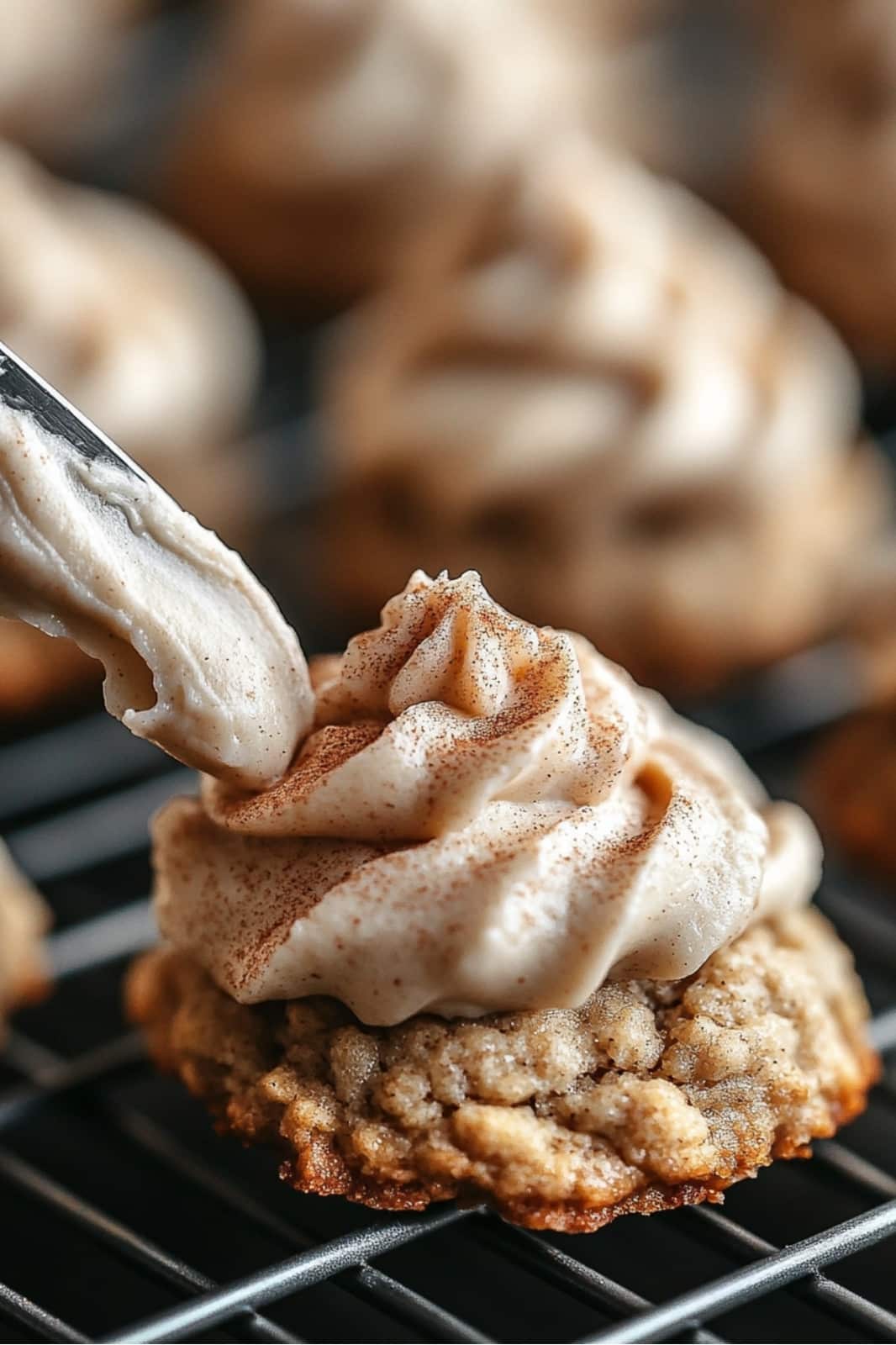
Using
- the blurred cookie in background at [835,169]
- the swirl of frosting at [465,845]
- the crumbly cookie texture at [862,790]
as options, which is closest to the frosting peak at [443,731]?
the swirl of frosting at [465,845]

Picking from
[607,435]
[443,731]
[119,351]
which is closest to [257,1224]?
[443,731]

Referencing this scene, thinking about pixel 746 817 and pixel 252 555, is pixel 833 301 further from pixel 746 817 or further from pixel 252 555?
pixel 746 817

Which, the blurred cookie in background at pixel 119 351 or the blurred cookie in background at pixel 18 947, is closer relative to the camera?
the blurred cookie in background at pixel 18 947

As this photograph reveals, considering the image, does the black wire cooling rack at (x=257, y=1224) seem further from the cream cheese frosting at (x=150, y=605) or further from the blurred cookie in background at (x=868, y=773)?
the cream cheese frosting at (x=150, y=605)

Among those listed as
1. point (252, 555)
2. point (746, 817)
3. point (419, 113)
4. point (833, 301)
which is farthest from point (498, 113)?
point (746, 817)

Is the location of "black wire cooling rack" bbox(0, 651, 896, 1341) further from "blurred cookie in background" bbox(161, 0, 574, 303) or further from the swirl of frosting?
"blurred cookie in background" bbox(161, 0, 574, 303)

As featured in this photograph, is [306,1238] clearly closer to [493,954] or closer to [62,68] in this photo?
[493,954]
